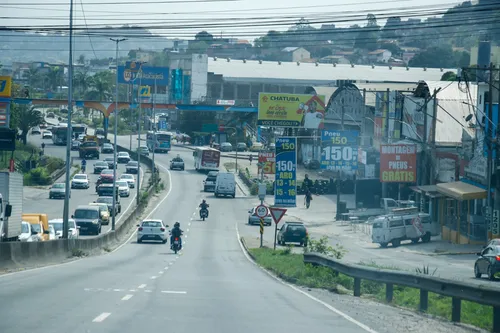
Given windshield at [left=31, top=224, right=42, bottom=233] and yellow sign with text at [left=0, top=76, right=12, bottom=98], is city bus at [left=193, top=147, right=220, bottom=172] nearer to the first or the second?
yellow sign with text at [left=0, top=76, right=12, bottom=98]

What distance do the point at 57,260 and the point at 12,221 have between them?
9.67ft

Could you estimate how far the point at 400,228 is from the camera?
163ft

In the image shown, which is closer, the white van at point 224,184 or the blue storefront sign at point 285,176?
the blue storefront sign at point 285,176

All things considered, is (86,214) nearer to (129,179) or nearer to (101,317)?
(129,179)

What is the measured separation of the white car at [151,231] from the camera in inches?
1930

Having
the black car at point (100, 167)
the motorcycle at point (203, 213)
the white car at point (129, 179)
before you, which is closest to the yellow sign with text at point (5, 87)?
the white car at point (129, 179)

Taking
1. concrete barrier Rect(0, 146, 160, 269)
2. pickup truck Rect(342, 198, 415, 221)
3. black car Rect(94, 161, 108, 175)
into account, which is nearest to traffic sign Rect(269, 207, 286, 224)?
concrete barrier Rect(0, 146, 160, 269)

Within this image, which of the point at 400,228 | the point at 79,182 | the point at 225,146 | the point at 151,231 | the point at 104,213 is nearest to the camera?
the point at 151,231

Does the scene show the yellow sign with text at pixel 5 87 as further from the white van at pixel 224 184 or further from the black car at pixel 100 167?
the white van at pixel 224 184

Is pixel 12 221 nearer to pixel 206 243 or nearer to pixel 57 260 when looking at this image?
pixel 57 260

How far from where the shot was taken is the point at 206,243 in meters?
49.6

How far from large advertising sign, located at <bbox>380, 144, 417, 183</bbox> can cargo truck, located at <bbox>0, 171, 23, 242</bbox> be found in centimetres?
3077

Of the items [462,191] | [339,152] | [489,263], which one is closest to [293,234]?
[339,152]

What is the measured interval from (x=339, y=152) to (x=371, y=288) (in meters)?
36.0
